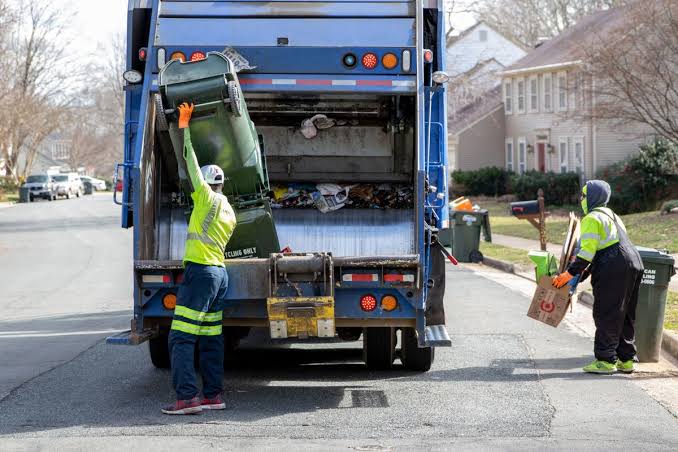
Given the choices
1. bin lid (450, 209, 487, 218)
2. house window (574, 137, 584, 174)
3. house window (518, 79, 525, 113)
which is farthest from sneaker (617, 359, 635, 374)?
house window (518, 79, 525, 113)

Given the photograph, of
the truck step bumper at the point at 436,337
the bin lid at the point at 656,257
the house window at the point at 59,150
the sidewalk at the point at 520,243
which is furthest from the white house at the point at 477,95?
the house window at the point at 59,150

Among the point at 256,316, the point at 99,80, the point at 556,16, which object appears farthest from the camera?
the point at 99,80

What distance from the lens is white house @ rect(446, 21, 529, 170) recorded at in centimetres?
4866

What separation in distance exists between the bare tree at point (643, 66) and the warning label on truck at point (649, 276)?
17.5m

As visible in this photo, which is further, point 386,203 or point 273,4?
point 386,203

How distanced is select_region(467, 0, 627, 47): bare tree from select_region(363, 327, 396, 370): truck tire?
52554 mm

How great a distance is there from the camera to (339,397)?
8047mm

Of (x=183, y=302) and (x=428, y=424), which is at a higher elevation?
(x=183, y=302)

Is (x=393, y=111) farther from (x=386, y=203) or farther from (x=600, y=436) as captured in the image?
(x=600, y=436)

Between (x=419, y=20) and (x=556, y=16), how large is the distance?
57.3 m

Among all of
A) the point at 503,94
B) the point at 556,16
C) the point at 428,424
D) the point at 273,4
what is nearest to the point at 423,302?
the point at 428,424

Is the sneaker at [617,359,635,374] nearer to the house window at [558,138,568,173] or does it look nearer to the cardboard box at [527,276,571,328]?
the cardboard box at [527,276,571,328]

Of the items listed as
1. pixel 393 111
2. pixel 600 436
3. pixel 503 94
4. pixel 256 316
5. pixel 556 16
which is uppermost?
pixel 556 16

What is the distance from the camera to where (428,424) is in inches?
281
